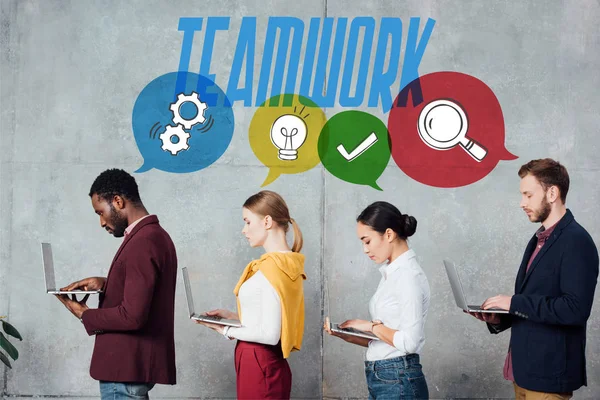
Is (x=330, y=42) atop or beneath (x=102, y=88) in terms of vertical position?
atop

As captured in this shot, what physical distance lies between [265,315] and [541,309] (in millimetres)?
1079

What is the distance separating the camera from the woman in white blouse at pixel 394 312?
289cm

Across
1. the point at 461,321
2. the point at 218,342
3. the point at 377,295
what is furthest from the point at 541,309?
the point at 218,342

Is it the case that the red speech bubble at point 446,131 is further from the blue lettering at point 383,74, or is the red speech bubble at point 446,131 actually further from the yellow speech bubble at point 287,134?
the yellow speech bubble at point 287,134

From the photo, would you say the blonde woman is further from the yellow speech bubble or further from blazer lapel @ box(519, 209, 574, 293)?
the yellow speech bubble

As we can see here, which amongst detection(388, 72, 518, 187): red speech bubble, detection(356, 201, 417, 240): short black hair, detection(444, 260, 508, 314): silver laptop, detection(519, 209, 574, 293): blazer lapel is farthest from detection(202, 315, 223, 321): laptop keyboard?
detection(388, 72, 518, 187): red speech bubble

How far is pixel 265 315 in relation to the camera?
3.05 m

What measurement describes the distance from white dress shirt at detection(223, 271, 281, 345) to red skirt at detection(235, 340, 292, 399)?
6 centimetres

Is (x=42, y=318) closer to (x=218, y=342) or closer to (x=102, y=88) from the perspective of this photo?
(x=218, y=342)

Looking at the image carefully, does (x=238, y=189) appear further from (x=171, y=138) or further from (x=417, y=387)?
(x=417, y=387)

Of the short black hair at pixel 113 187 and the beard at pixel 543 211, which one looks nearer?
the beard at pixel 543 211

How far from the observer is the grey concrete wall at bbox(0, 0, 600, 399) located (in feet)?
15.6

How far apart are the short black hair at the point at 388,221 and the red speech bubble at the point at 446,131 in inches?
69.5

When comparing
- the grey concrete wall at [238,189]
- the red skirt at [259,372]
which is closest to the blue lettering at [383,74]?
the grey concrete wall at [238,189]
